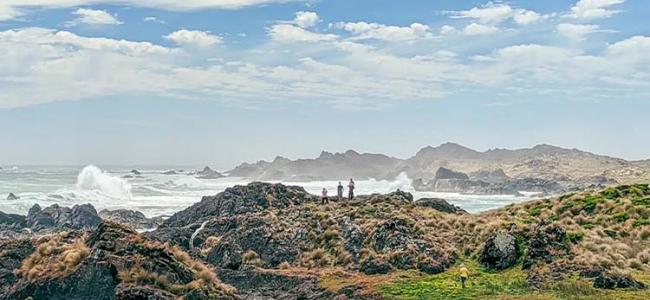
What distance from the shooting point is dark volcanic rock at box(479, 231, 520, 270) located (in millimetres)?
27469

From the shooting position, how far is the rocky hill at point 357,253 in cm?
2072

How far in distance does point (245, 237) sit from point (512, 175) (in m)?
164

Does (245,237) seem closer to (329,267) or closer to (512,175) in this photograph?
(329,267)

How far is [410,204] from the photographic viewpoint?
4112 centimetres

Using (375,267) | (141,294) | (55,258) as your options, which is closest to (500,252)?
(375,267)

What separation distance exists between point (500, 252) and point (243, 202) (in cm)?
2075

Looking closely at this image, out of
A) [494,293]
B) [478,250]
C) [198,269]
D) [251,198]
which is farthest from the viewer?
[251,198]

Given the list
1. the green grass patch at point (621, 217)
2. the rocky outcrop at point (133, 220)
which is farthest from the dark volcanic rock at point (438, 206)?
the rocky outcrop at point (133, 220)

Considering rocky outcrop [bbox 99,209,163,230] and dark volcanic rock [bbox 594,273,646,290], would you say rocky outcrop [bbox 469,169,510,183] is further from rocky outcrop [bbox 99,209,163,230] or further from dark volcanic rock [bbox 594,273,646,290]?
dark volcanic rock [bbox 594,273,646,290]

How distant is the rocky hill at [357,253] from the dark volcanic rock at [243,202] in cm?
14

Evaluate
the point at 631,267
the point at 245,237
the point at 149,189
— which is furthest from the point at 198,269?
the point at 149,189

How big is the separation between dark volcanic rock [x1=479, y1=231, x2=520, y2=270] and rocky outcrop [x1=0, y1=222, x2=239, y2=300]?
12.1m

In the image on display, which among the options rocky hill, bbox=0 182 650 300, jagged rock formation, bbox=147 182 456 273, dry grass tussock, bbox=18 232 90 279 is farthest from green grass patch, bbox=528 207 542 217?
dry grass tussock, bbox=18 232 90 279

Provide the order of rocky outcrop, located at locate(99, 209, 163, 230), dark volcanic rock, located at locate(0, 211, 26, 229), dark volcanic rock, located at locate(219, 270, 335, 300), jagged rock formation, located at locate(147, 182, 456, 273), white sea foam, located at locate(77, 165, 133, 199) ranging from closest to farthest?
dark volcanic rock, located at locate(219, 270, 335, 300), jagged rock formation, located at locate(147, 182, 456, 273), dark volcanic rock, located at locate(0, 211, 26, 229), rocky outcrop, located at locate(99, 209, 163, 230), white sea foam, located at locate(77, 165, 133, 199)
